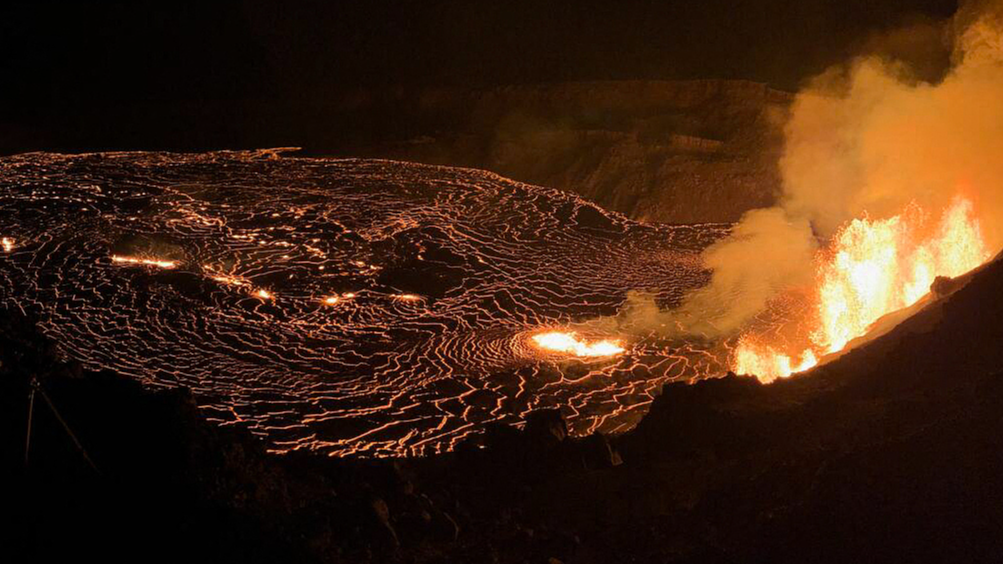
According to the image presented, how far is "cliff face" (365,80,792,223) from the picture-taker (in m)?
17.8

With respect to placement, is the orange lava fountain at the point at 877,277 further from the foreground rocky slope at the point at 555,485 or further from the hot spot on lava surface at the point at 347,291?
the foreground rocky slope at the point at 555,485

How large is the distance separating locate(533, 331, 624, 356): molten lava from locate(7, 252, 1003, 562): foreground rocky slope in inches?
152

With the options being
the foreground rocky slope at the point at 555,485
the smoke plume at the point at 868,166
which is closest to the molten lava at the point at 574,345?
the smoke plume at the point at 868,166

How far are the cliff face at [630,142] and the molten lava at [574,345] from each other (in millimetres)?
6653

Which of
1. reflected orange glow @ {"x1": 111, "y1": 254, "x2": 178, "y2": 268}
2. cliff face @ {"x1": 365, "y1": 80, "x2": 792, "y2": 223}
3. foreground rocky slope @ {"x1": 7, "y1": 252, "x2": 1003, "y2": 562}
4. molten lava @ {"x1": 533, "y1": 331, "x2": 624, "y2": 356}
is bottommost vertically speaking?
foreground rocky slope @ {"x1": 7, "y1": 252, "x2": 1003, "y2": 562}

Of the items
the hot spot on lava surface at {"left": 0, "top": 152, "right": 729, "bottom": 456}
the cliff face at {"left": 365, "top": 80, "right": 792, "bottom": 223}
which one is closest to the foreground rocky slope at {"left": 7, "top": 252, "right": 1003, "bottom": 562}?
the hot spot on lava surface at {"left": 0, "top": 152, "right": 729, "bottom": 456}

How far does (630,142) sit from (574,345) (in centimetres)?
929

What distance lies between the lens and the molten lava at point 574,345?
1080 cm

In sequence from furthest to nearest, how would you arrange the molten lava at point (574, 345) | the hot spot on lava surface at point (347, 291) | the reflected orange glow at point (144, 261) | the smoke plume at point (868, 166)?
the reflected orange glow at point (144, 261) → the smoke plume at point (868, 166) → the molten lava at point (574, 345) → the hot spot on lava surface at point (347, 291)

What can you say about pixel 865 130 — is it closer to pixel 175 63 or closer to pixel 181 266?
pixel 181 266

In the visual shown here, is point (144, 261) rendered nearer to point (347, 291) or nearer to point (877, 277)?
point (347, 291)

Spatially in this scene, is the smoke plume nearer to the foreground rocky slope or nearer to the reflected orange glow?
the foreground rocky slope

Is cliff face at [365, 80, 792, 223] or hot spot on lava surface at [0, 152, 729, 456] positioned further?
cliff face at [365, 80, 792, 223]

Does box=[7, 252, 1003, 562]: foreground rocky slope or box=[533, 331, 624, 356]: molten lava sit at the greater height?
box=[533, 331, 624, 356]: molten lava
